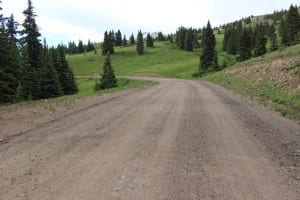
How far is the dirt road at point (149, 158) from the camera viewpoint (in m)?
5.25

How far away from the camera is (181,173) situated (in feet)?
19.8

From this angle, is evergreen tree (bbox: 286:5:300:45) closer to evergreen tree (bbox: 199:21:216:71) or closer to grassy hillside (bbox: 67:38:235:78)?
evergreen tree (bbox: 199:21:216:71)

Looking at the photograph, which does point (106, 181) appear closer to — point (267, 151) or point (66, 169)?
point (66, 169)

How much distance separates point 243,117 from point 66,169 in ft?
27.2

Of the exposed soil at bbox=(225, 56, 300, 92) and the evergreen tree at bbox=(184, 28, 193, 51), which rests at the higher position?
A: the evergreen tree at bbox=(184, 28, 193, 51)

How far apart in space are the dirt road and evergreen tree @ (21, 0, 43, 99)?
24.9 meters

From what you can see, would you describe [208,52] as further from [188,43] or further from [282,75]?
[188,43]

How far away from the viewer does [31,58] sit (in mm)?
38375

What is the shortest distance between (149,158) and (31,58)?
35.1 metres

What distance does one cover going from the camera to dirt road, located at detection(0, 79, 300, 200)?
17.2ft

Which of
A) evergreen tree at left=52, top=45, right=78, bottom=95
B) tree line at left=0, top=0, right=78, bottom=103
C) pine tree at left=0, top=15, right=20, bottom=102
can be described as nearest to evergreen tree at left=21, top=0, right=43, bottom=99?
tree line at left=0, top=0, right=78, bottom=103

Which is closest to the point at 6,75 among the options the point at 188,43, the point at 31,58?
the point at 31,58

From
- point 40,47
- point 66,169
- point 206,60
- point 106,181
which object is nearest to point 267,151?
point 106,181

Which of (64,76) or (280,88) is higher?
(64,76)
